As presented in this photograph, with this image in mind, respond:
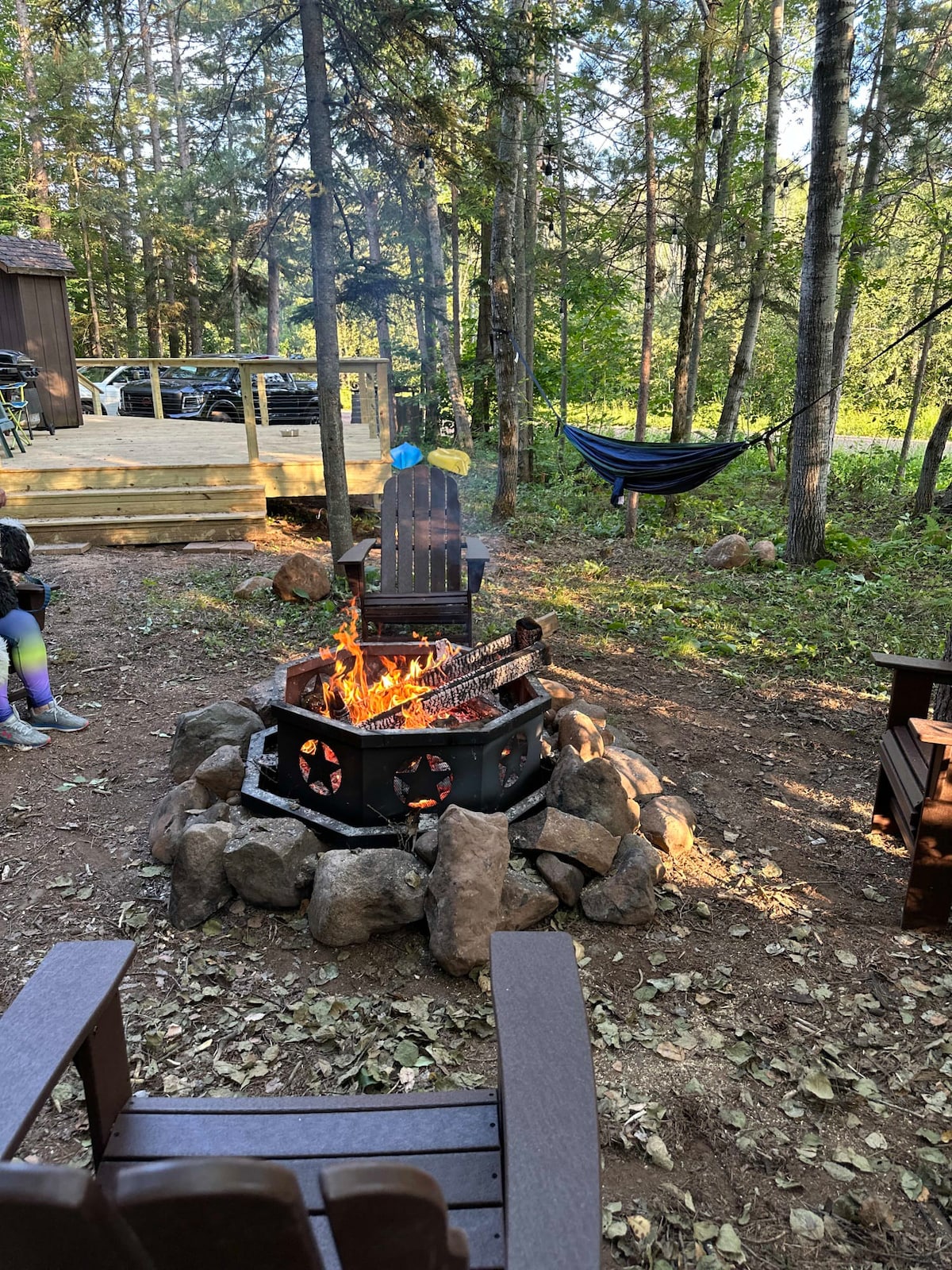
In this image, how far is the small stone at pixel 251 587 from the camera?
6.18 meters

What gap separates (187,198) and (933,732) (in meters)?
20.4

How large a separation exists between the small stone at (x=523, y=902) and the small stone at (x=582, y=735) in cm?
77

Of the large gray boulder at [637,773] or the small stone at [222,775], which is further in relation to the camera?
the large gray boulder at [637,773]

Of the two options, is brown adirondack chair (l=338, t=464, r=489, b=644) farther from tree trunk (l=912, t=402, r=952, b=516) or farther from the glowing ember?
tree trunk (l=912, t=402, r=952, b=516)

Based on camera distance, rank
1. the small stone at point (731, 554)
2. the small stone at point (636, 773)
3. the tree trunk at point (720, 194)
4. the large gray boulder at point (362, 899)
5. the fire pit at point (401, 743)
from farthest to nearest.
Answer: the tree trunk at point (720, 194), the small stone at point (731, 554), the small stone at point (636, 773), the fire pit at point (401, 743), the large gray boulder at point (362, 899)

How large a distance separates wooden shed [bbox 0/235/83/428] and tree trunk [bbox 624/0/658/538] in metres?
7.95

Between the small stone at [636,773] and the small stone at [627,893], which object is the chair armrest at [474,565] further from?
the small stone at [627,893]

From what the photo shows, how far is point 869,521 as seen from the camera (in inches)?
347

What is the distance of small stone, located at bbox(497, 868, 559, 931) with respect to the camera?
2.62 metres

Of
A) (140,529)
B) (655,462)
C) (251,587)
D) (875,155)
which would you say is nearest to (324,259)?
(251,587)

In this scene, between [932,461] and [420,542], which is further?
[932,461]

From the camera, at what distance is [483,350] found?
1572 cm

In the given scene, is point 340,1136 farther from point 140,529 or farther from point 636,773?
point 140,529

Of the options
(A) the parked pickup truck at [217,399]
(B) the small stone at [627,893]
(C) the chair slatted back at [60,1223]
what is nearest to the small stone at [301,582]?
(B) the small stone at [627,893]
